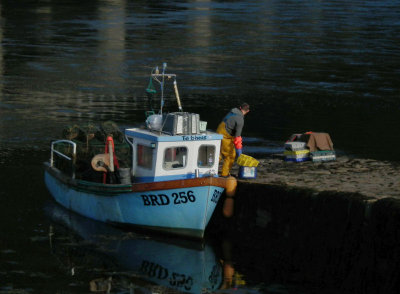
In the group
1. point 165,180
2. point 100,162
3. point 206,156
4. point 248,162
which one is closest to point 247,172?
point 248,162

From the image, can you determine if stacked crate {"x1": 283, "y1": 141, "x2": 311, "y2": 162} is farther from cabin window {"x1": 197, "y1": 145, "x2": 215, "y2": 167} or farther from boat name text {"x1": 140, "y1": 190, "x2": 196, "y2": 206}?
boat name text {"x1": 140, "y1": 190, "x2": 196, "y2": 206}

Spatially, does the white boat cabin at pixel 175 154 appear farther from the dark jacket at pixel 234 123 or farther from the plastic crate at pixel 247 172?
the dark jacket at pixel 234 123

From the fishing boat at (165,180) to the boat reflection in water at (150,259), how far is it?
364 mm

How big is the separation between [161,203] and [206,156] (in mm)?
1464

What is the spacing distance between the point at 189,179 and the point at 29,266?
12.1 ft

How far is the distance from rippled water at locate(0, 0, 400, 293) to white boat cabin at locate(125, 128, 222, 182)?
2.89m

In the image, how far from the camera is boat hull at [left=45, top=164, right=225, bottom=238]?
18609 millimetres

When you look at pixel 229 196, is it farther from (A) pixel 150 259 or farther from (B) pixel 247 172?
(A) pixel 150 259

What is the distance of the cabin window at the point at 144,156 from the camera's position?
63.3 feet

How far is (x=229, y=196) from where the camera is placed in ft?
62.5

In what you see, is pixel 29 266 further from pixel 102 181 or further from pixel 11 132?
pixel 11 132

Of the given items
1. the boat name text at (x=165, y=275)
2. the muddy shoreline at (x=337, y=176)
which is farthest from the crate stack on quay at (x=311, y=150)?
the boat name text at (x=165, y=275)

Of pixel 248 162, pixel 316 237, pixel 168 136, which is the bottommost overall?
pixel 316 237

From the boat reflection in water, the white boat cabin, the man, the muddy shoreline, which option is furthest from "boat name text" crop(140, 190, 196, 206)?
the man
